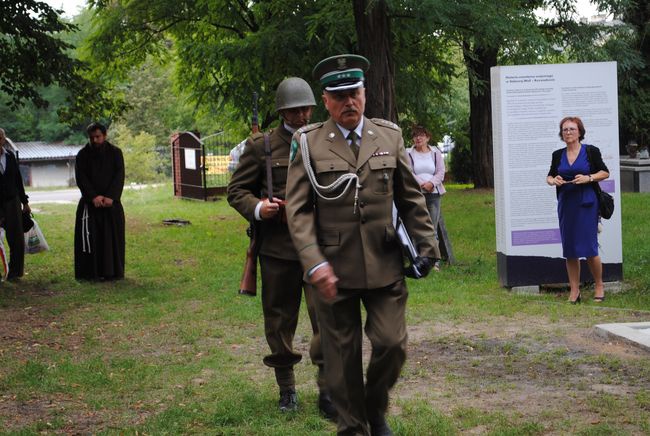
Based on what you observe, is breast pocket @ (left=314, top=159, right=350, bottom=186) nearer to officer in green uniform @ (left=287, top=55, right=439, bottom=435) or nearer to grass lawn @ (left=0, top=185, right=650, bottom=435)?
officer in green uniform @ (left=287, top=55, right=439, bottom=435)

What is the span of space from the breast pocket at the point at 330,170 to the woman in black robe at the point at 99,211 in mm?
8439

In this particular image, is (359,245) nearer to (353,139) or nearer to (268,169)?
(353,139)

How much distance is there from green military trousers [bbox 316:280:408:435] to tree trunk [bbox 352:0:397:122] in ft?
32.9

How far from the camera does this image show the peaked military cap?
5656 mm

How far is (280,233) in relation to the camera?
→ 6617 mm

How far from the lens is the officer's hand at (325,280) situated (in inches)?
214

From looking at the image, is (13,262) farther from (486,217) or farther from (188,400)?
(486,217)

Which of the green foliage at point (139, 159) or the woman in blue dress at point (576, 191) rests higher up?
the green foliage at point (139, 159)

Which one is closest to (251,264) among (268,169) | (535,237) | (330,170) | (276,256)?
(276,256)

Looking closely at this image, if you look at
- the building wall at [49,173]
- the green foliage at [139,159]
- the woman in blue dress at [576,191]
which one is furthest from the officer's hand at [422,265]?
the building wall at [49,173]

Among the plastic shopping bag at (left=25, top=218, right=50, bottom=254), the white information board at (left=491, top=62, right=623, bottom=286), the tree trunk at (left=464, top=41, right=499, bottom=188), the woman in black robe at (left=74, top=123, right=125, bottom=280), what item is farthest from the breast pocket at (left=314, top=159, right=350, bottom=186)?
the tree trunk at (left=464, top=41, right=499, bottom=188)

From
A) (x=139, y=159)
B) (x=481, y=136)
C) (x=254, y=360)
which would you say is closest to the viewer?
(x=254, y=360)

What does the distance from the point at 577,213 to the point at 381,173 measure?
576 centimetres

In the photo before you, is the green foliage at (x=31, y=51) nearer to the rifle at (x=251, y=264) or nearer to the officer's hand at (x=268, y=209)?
the rifle at (x=251, y=264)
